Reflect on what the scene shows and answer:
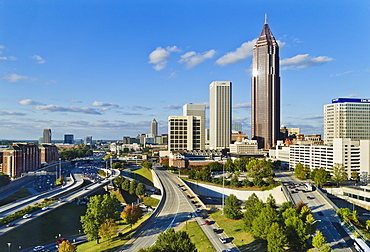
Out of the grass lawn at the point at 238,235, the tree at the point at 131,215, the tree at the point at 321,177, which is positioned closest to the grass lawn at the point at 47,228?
the tree at the point at 131,215

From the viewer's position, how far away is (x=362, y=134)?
145375mm

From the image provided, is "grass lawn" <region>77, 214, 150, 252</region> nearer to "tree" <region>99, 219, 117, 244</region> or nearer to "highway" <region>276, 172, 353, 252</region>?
"tree" <region>99, 219, 117, 244</region>

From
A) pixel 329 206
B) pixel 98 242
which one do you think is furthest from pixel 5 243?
pixel 329 206

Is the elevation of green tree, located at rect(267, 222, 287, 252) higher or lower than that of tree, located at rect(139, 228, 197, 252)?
lower

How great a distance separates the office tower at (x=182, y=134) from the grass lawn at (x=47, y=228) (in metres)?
111

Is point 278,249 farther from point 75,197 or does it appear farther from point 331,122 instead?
point 331,122

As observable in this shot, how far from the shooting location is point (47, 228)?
55.5m

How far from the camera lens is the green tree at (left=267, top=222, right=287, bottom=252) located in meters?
36.4

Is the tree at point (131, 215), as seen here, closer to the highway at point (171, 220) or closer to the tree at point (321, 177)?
the highway at point (171, 220)

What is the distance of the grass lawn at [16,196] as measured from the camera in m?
85.0

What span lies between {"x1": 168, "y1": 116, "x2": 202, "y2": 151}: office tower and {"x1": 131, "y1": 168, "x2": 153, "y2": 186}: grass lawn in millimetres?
48698

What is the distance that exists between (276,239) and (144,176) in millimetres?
90648

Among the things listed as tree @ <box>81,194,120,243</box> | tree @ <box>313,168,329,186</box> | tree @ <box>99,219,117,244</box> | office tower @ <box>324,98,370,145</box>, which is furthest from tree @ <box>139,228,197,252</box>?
office tower @ <box>324,98,370,145</box>

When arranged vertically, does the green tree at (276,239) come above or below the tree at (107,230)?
above
